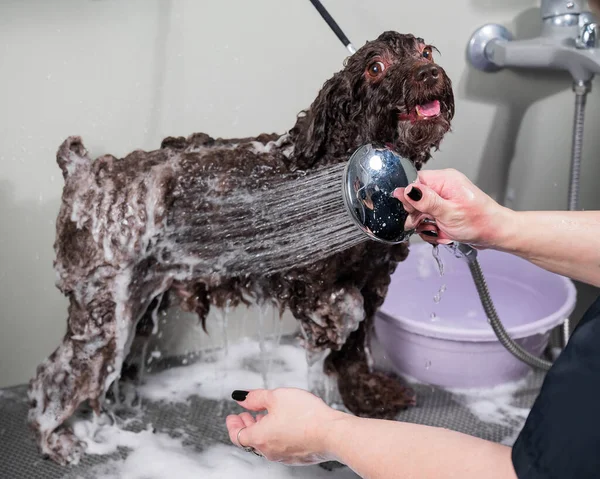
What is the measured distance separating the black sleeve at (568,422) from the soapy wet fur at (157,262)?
1.61ft

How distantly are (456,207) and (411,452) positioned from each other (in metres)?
0.33

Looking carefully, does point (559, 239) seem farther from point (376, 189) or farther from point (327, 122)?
point (327, 122)

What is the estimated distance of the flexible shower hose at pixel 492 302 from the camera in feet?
4.27

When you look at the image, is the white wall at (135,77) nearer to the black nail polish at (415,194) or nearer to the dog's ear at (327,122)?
the dog's ear at (327,122)

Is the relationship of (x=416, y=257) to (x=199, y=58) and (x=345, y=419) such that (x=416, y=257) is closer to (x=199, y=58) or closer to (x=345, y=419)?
(x=199, y=58)

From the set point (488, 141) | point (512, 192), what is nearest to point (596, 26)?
point (488, 141)

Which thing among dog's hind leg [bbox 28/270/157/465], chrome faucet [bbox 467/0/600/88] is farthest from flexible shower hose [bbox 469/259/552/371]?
dog's hind leg [bbox 28/270/157/465]

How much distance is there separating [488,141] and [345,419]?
118cm

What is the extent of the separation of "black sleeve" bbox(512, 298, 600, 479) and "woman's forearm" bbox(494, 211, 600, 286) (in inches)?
9.5

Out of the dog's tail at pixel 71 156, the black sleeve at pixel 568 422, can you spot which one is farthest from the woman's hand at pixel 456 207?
the dog's tail at pixel 71 156

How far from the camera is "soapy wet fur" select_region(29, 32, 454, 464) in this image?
118 centimetres

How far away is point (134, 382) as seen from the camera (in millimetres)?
1536

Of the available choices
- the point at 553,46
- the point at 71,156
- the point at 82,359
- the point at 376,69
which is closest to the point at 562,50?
the point at 553,46

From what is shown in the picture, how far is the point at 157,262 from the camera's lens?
124cm
